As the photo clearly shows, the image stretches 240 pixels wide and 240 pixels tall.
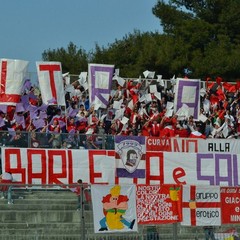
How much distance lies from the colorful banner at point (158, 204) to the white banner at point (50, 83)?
24.9 ft

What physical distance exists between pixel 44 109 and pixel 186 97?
203 inches

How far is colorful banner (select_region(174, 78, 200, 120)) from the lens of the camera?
2958 cm

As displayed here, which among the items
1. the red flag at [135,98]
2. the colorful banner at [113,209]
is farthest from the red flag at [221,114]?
the colorful banner at [113,209]

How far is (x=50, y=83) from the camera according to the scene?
27.6 meters

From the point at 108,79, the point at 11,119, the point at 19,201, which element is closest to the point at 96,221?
the point at 19,201

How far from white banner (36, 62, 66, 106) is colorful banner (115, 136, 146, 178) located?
241 centimetres

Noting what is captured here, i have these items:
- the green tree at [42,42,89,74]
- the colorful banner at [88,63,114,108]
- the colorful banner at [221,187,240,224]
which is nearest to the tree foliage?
the green tree at [42,42,89,74]

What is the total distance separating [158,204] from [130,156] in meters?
6.17

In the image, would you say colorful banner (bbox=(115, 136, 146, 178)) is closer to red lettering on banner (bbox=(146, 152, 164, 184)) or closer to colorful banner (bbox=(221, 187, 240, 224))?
red lettering on banner (bbox=(146, 152, 164, 184))

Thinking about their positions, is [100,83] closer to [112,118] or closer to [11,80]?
[112,118]

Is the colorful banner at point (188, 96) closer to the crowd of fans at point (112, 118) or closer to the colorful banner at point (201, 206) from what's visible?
the crowd of fans at point (112, 118)

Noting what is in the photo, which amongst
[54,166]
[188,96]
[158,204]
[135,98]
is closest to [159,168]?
[135,98]

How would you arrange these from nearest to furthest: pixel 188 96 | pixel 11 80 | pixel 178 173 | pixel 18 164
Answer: pixel 18 164, pixel 11 80, pixel 178 173, pixel 188 96

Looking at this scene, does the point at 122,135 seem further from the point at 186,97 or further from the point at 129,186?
the point at 129,186
